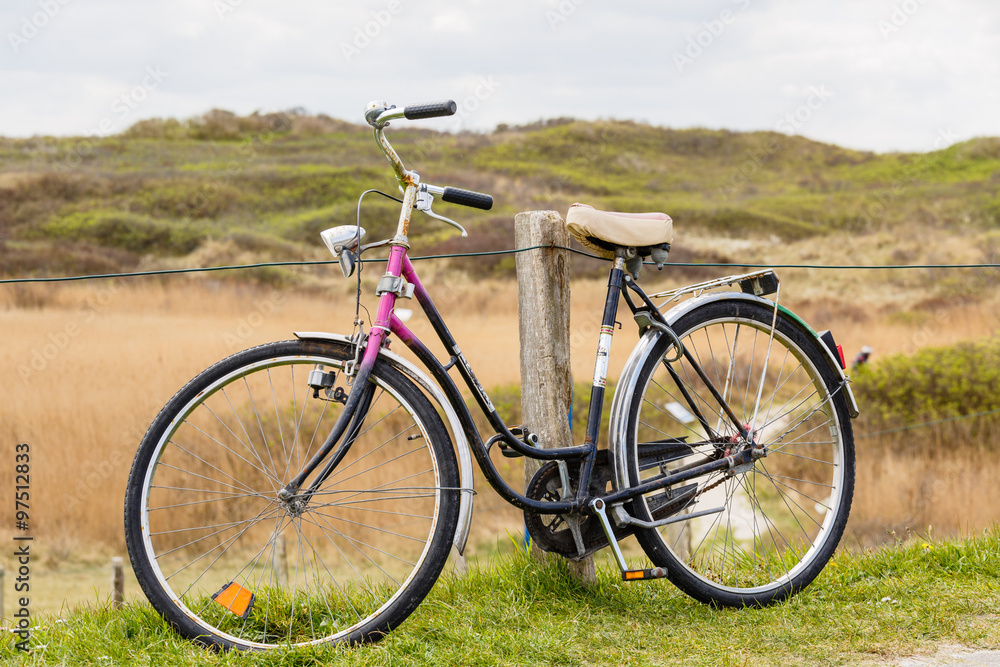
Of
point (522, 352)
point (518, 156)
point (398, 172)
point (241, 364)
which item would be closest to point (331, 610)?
point (241, 364)

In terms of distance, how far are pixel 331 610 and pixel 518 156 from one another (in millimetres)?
32178

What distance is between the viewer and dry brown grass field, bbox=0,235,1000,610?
8414mm

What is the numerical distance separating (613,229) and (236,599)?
1685 millimetres

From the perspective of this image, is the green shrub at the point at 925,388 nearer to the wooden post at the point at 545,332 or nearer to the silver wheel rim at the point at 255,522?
the wooden post at the point at 545,332

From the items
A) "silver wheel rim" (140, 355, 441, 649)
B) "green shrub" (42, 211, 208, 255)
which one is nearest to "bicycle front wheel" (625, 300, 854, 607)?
"silver wheel rim" (140, 355, 441, 649)

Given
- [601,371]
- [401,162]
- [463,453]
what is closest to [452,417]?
[463,453]

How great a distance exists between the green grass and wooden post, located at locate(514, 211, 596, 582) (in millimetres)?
213

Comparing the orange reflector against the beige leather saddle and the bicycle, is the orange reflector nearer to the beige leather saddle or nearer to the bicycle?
the bicycle

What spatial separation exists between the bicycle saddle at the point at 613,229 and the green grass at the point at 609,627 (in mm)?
1186

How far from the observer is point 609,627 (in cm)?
257

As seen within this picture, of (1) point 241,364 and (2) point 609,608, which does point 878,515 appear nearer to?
(2) point 609,608

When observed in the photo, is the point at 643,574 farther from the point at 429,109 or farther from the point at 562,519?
the point at 429,109

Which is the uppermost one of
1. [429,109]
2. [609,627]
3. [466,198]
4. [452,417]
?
[429,109]

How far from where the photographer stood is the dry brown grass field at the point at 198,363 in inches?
331
